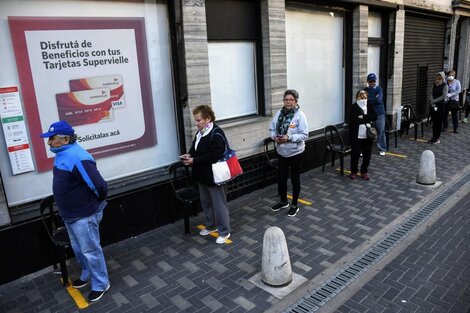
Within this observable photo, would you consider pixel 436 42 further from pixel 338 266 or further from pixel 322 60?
pixel 338 266

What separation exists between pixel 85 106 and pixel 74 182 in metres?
1.68

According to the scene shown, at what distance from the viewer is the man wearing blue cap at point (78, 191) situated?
377 cm

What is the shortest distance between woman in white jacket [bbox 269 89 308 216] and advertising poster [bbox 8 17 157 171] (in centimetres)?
195

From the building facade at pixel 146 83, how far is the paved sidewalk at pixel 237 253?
1.36ft

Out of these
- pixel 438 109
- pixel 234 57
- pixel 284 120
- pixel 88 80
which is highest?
pixel 234 57

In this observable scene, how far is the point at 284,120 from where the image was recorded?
5.87 metres

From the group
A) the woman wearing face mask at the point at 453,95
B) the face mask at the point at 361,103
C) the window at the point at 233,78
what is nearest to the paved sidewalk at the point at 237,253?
the face mask at the point at 361,103

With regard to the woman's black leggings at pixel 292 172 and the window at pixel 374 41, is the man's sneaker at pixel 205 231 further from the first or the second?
the window at pixel 374 41

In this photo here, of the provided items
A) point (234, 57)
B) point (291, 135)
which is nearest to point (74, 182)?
point (291, 135)

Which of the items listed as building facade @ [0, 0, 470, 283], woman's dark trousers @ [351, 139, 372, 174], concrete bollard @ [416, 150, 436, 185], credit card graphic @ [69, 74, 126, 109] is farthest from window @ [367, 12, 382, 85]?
credit card graphic @ [69, 74, 126, 109]

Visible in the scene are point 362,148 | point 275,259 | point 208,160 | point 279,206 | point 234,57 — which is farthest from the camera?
point 362,148

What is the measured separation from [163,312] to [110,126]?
9.01 ft

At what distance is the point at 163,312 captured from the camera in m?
3.88

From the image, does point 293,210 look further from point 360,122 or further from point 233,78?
point 233,78
